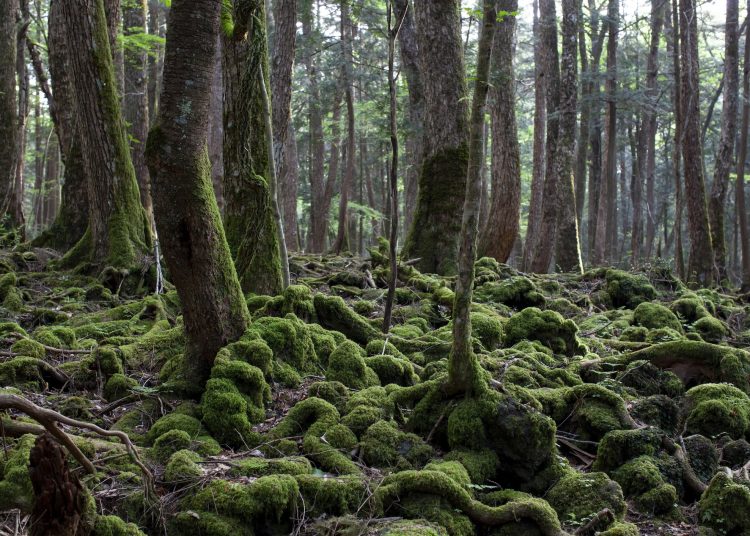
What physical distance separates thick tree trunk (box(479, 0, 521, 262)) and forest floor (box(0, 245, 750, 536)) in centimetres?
538

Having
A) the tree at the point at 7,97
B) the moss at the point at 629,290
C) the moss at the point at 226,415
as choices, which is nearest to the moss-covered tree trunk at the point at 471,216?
the moss at the point at 226,415

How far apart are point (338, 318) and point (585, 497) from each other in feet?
11.1

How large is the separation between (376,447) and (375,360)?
1.52 metres

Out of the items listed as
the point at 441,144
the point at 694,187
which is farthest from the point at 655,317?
the point at 694,187

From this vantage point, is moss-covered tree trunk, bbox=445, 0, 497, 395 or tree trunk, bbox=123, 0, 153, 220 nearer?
moss-covered tree trunk, bbox=445, 0, 497, 395

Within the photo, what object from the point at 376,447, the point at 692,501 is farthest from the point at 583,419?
the point at 376,447

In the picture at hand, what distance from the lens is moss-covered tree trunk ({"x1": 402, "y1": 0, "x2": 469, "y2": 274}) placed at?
10492 mm

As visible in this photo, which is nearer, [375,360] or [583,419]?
[583,419]

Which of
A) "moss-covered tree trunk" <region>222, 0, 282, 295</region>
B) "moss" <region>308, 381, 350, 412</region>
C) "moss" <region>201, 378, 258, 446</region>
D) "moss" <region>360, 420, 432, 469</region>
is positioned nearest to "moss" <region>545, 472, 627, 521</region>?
"moss" <region>360, 420, 432, 469</region>

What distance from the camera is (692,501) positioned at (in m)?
4.93

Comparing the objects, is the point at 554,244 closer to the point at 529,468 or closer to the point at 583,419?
the point at 583,419

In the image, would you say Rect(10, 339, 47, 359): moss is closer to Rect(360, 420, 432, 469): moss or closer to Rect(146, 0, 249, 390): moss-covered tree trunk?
Rect(146, 0, 249, 390): moss-covered tree trunk

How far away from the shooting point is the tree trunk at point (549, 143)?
1482 cm

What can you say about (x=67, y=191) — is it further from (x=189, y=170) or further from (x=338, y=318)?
(x=189, y=170)
